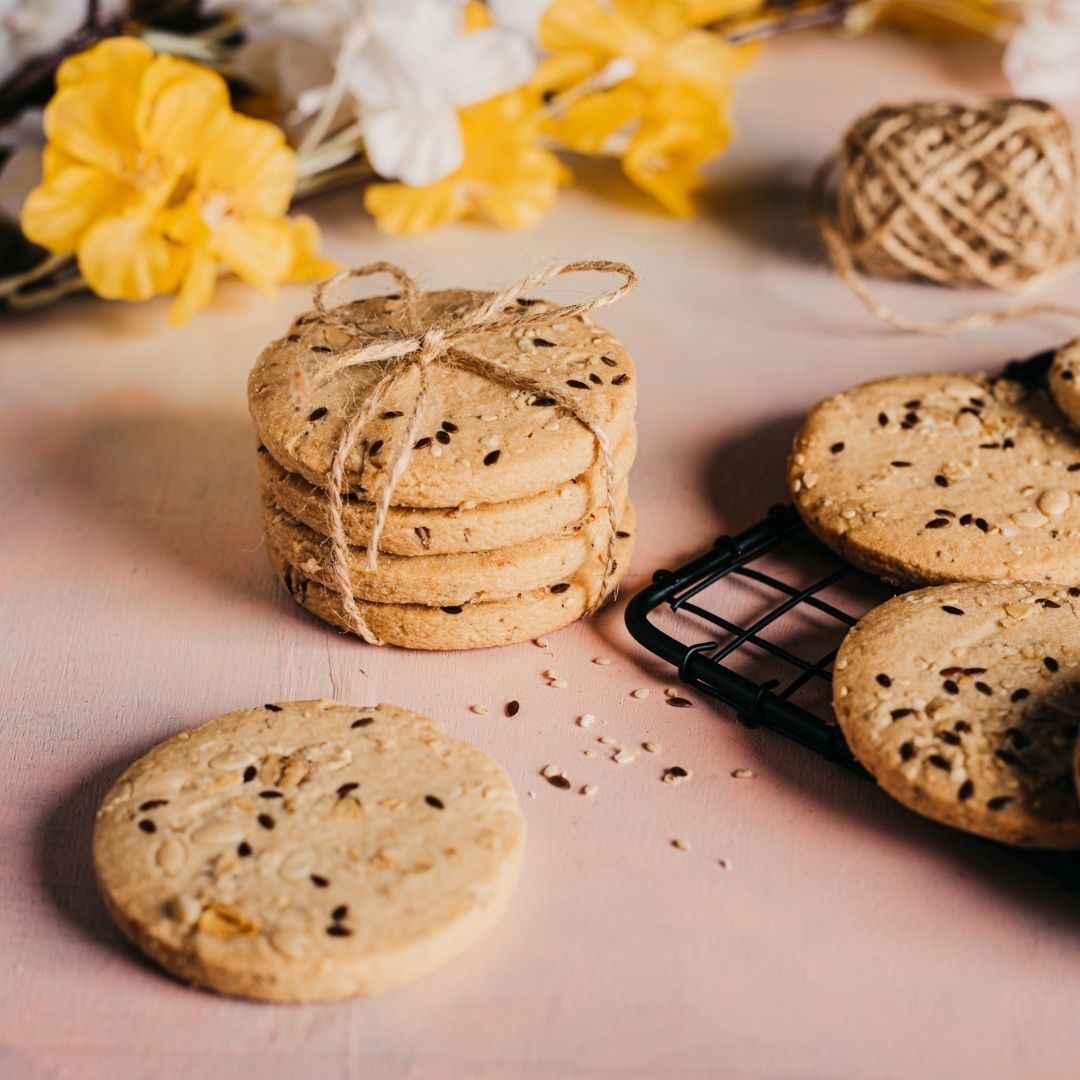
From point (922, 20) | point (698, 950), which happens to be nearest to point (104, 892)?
point (698, 950)

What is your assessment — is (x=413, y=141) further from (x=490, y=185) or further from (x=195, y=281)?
(x=195, y=281)

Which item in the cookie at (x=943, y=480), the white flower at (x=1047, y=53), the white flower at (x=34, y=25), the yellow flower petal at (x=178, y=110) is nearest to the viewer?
the cookie at (x=943, y=480)

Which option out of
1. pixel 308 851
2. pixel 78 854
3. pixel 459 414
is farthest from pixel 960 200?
pixel 78 854

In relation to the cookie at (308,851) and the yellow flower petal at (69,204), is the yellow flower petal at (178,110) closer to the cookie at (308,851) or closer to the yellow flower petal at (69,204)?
the yellow flower petal at (69,204)

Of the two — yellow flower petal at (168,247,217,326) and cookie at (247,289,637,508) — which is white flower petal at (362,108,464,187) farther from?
cookie at (247,289,637,508)

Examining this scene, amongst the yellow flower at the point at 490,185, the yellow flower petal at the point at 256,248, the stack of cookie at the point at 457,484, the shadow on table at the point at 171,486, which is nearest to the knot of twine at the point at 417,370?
the stack of cookie at the point at 457,484

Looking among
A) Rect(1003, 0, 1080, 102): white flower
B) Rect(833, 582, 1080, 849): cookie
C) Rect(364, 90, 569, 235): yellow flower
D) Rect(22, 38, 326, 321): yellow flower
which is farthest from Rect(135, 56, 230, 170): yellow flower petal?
Rect(1003, 0, 1080, 102): white flower
